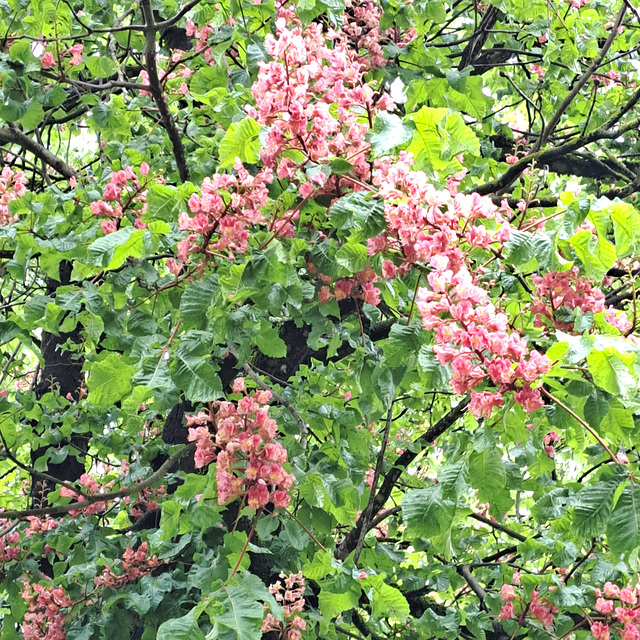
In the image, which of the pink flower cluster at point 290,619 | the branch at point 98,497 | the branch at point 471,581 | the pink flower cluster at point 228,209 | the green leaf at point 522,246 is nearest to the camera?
the green leaf at point 522,246

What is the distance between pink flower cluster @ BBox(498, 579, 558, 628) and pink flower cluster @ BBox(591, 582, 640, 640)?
23 cm

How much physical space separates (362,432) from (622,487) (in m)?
1.67

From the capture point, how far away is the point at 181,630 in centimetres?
171

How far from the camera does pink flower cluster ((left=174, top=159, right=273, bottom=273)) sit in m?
1.77

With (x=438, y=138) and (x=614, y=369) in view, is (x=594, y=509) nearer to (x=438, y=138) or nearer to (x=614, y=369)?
(x=614, y=369)

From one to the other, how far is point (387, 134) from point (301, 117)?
0.72 ft

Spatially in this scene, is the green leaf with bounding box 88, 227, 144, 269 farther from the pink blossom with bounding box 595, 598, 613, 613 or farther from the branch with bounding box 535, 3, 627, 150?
the pink blossom with bounding box 595, 598, 613, 613

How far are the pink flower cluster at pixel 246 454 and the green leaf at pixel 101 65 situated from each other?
1528 mm

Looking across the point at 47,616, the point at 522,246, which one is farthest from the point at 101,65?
the point at 47,616

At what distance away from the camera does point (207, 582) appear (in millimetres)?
2098

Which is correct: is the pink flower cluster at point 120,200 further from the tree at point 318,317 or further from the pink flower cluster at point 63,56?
the pink flower cluster at point 63,56

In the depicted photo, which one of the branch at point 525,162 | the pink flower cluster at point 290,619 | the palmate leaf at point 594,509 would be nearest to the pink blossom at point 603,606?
the pink flower cluster at point 290,619

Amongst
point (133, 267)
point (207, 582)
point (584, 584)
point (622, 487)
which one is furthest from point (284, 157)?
point (584, 584)

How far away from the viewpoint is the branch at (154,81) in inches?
89.7
